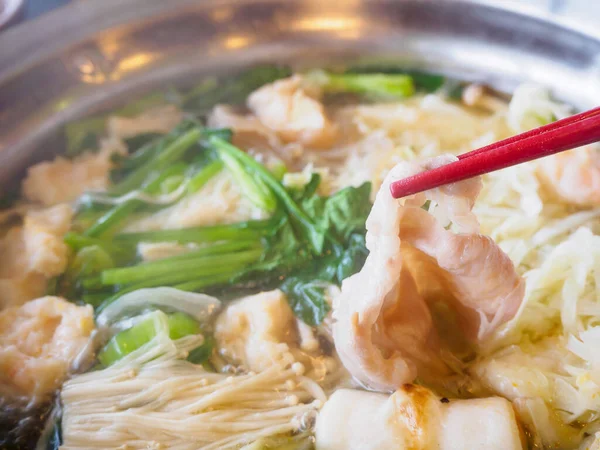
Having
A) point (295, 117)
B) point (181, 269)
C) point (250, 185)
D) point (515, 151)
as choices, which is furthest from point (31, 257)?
point (515, 151)

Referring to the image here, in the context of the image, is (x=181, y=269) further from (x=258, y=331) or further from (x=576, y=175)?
(x=576, y=175)

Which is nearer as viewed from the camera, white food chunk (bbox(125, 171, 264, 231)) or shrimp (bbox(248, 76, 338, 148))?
white food chunk (bbox(125, 171, 264, 231))

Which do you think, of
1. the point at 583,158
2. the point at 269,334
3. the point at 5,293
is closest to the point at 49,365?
the point at 5,293

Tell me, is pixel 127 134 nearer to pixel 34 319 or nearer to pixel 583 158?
pixel 34 319

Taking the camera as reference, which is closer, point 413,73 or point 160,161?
point 160,161

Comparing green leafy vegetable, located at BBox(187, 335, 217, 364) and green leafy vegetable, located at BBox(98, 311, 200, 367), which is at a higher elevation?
green leafy vegetable, located at BBox(98, 311, 200, 367)

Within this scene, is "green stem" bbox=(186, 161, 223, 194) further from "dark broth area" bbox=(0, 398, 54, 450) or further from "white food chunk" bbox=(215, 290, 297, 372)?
"dark broth area" bbox=(0, 398, 54, 450)

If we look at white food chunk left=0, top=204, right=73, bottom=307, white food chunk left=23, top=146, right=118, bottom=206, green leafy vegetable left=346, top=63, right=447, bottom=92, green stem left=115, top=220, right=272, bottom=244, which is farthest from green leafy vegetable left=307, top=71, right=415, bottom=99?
white food chunk left=0, top=204, right=73, bottom=307
